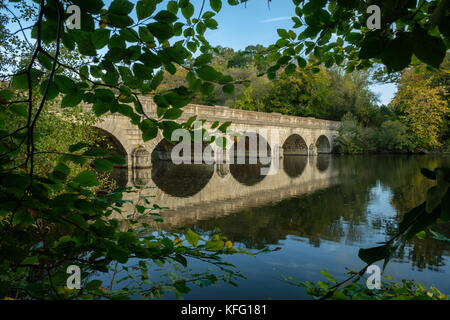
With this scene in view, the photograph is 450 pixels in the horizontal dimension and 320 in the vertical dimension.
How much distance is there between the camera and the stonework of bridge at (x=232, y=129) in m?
14.5

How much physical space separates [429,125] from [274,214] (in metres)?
28.3

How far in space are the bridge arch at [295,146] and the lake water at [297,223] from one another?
1728cm

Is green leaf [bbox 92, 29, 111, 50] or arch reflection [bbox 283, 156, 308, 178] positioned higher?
green leaf [bbox 92, 29, 111, 50]

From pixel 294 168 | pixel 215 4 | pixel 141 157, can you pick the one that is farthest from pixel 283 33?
pixel 294 168

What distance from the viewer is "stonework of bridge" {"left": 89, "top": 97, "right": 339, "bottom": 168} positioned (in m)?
14.5

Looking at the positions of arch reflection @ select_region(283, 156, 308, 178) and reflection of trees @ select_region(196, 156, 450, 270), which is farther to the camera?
arch reflection @ select_region(283, 156, 308, 178)

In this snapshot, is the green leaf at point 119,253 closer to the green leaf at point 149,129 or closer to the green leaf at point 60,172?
the green leaf at point 60,172

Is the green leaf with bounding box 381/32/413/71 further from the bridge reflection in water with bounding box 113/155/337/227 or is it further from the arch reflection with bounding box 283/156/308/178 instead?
the arch reflection with bounding box 283/156/308/178

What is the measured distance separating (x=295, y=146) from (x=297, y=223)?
25.8 m

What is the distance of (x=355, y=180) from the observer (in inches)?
513

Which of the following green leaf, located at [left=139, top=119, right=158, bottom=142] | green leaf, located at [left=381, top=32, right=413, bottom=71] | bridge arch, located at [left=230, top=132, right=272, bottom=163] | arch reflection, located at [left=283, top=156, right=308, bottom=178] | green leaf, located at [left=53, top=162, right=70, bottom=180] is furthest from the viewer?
bridge arch, located at [left=230, top=132, right=272, bottom=163]

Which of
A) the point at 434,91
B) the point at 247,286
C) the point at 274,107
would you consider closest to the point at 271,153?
the point at 274,107

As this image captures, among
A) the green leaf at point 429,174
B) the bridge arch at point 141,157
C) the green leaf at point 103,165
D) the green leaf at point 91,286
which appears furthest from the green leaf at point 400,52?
the bridge arch at point 141,157

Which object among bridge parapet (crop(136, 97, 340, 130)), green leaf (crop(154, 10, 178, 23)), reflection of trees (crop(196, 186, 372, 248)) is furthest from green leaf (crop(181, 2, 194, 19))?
bridge parapet (crop(136, 97, 340, 130))
